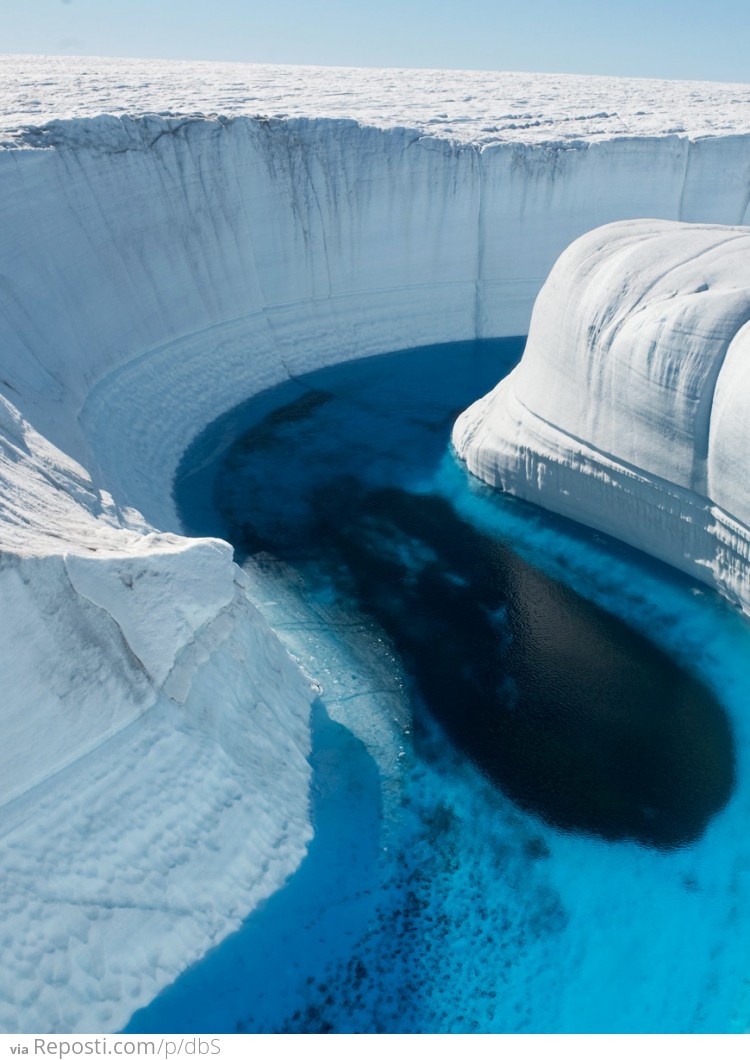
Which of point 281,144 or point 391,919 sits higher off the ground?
point 281,144

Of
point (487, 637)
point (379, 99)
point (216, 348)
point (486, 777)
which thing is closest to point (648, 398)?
point (487, 637)

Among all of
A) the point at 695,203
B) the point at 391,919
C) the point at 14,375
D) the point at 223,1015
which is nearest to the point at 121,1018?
the point at 223,1015

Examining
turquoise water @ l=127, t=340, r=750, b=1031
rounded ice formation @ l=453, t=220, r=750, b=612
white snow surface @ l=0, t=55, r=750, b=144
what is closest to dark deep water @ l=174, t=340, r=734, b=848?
turquoise water @ l=127, t=340, r=750, b=1031

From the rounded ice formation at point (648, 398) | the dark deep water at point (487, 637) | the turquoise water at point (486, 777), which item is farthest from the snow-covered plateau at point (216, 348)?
the dark deep water at point (487, 637)

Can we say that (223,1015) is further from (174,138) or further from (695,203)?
(695,203)

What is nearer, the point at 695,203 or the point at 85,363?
the point at 85,363

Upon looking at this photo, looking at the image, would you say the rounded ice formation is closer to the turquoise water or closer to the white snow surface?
the turquoise water
